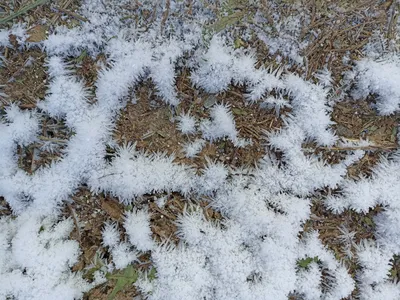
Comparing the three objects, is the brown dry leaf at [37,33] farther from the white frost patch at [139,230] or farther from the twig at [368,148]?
the twig at [368,148]

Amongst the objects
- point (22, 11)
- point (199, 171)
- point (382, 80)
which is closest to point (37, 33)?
point (22, 11)

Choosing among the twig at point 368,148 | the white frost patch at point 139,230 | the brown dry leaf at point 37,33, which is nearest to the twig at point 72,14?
the brown dry leaf at point 37,33

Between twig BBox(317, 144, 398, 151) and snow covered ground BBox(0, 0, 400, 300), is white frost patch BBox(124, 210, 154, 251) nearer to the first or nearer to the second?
snow covered ground BBox(0, 0, 400, 300)

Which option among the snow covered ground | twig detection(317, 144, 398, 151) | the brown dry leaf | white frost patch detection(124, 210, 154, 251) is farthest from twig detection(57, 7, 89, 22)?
twig detection(317, 144, 398, 151)

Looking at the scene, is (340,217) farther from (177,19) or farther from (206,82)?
(177,19)

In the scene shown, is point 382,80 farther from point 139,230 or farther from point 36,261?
point 36,261

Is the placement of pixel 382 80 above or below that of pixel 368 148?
above
